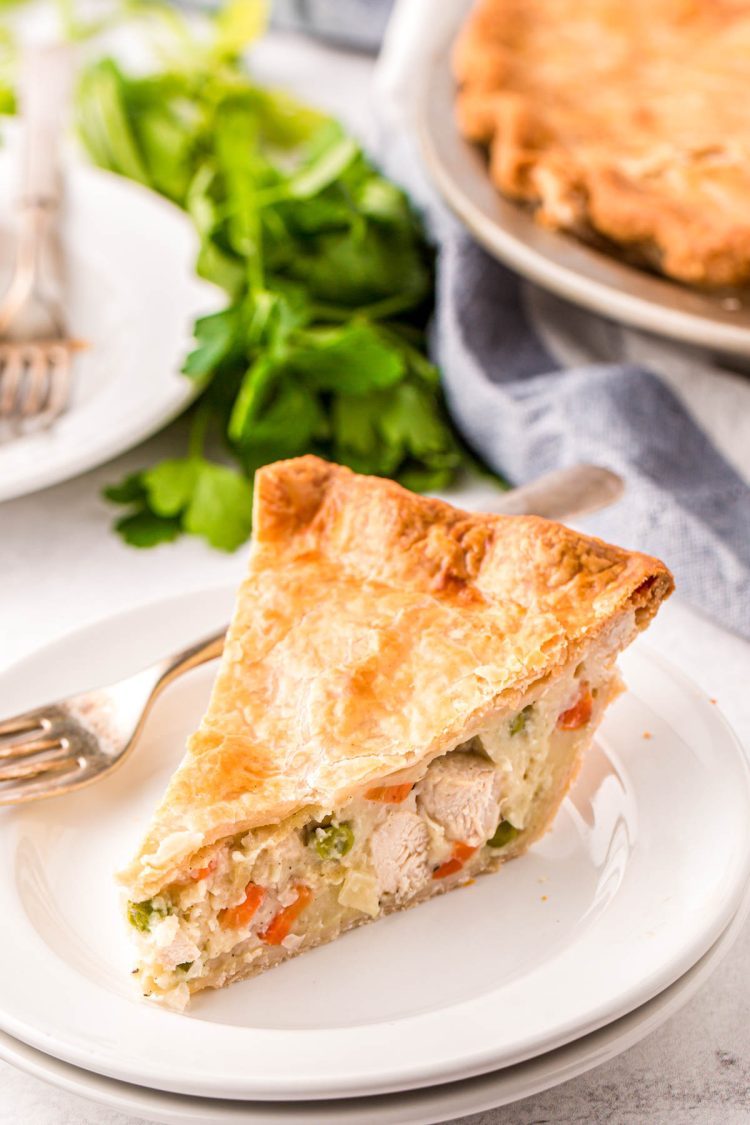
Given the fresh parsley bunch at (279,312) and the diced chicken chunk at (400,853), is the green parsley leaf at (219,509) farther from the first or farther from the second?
the diced chicken chunk at (400,853)

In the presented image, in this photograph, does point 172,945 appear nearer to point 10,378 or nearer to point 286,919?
point 286,919

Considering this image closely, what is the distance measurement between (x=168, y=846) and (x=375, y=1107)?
478 mm

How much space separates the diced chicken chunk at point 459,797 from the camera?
7.52ft

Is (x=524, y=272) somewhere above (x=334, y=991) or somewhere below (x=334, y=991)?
above

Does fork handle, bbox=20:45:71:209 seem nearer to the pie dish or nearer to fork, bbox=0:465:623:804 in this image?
the pie dish

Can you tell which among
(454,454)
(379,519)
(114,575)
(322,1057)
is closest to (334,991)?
(322,1057)

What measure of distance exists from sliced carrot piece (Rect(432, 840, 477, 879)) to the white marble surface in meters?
0.39

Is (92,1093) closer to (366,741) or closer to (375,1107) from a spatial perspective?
(375,1107)

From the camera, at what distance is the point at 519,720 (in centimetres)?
235

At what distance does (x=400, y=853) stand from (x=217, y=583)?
739mm

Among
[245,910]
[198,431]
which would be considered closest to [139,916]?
[245,910]

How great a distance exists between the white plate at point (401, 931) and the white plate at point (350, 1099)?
0.13 feet

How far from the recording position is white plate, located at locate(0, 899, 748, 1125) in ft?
5.78

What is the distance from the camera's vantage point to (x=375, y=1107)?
1793mm
